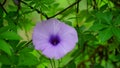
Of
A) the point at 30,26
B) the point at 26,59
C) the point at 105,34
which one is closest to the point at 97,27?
the point at 105,34

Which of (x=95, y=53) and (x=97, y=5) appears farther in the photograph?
(x=95, y=53)

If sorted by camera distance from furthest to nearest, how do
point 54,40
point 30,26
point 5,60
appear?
1. point 30,26
2. point 5,60
3. point 54,40

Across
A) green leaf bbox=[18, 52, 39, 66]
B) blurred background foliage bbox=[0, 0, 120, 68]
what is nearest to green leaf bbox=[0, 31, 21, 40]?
blurred background foliage bbox=[0, 0, 120, 68]

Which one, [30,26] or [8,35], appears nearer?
[8,35]

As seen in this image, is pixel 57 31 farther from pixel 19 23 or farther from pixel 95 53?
pixel 95 53

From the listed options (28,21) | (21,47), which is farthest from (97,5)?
(21,47)

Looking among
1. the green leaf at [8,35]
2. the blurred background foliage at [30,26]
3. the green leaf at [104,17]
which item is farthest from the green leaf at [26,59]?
the green leaf at [104,17]

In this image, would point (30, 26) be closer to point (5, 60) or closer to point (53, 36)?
point (5, 60)

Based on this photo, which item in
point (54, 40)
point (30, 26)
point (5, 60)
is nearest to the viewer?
point (54, 40)
